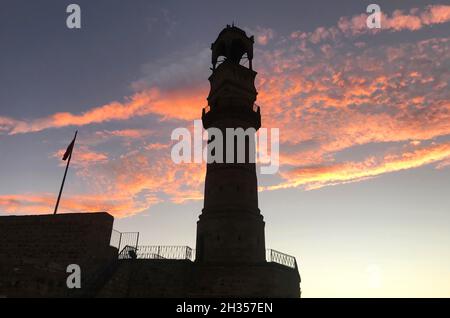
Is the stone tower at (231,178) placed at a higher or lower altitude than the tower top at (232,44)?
lower

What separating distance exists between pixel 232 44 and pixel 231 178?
12204mm

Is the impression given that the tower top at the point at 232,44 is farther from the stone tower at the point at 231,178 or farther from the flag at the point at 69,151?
the flag at the point at 69,151

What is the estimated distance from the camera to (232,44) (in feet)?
94.4

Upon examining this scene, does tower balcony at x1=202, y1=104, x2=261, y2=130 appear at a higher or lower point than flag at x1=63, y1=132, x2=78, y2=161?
higher

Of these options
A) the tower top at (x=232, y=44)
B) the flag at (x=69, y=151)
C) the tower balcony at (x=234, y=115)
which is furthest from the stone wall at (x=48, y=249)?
the tower top at (x=232, y=44)

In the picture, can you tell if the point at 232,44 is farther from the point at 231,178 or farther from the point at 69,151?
the point at 69,151

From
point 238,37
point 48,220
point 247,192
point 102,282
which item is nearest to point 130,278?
point 102,282

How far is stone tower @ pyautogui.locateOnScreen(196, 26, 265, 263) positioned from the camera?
888 inches

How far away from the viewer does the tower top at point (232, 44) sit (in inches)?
1123

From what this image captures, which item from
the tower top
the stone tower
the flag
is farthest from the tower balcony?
the flag

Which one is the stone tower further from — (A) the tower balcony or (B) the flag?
(B) the flag

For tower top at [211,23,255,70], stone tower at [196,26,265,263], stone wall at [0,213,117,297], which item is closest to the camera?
stone wall at [0,213,117,297]

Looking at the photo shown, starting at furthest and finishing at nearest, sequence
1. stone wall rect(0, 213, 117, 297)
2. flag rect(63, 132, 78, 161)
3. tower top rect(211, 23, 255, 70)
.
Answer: tower top rect(211, 23, 255, 70) < flag rect(63, 132, 78, 161) < stone wall rect(0, 213, 117, 297)

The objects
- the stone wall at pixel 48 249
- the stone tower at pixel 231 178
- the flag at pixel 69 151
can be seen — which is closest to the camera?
the stone wall at pixel 48 249
